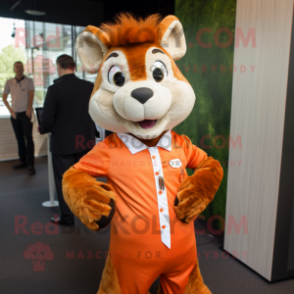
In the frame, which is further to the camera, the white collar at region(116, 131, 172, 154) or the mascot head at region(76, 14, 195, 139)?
the white collar at region(116, 131, 172, 154)

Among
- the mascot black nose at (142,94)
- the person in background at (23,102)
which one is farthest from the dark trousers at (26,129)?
the mascot black nose at (142,94)

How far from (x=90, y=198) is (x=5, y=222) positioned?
7.45 ft

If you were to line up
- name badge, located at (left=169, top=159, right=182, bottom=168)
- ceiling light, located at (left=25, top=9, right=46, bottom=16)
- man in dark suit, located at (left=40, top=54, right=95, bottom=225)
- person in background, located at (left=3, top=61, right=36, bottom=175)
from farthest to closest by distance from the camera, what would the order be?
ceiling light, located at (left=25, top=9, right=46, bottom=16)
person in background, located at (left=3, top=61, right=36, bottom=175)
man in dark suit, located at (left=40, top=54, right=95, bottom=225)
name badge, located at (left=169, top=159, right=182, bottom=168)

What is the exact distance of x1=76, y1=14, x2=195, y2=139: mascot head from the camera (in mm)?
1204

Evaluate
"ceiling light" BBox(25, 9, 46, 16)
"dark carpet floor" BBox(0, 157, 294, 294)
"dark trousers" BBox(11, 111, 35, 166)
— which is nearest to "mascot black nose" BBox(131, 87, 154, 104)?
"dark carpet floor" BBox(0, 157, 294, 294)

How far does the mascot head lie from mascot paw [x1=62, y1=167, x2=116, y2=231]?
0.26 m

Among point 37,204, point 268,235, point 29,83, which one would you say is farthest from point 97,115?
point 29,83

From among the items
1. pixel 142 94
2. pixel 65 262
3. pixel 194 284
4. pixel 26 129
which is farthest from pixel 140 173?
pixel 26 129

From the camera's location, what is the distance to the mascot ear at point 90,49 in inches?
55.2

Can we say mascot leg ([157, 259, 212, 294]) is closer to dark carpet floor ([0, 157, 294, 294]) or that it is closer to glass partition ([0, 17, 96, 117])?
dark carpet floor ([0, 157, 294, 294])

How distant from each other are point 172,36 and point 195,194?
736 mm

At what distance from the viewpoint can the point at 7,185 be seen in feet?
14.2

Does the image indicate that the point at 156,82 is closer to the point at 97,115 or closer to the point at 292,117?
the point at 97,115

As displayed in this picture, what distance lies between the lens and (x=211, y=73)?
2.79m
